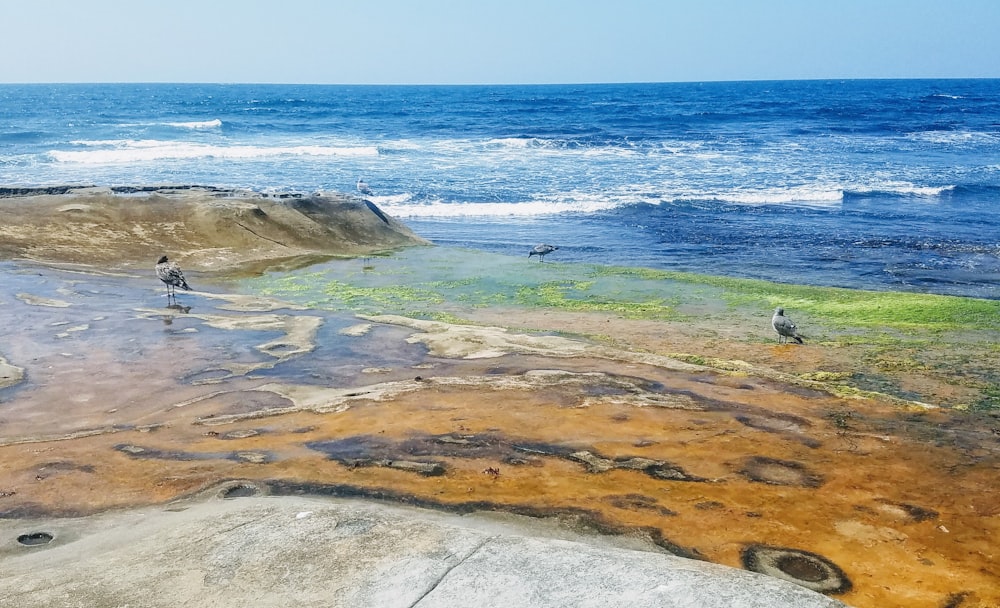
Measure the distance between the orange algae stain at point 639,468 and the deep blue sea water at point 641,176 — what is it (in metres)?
12.2

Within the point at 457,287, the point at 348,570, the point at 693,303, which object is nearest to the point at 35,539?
the point at 348,570

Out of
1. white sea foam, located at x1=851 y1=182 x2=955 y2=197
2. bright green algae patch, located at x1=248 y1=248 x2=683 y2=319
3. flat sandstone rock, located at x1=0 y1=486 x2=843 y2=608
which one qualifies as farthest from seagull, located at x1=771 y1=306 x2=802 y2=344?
white sea foam, located at x1=851 y1=182 x2=955 y2=197

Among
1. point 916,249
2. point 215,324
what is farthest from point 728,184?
point 215,324

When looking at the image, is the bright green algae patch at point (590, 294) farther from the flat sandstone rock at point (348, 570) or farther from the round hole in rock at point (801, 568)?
the round hole in rock at point (801, 568)

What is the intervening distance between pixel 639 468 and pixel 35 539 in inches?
162

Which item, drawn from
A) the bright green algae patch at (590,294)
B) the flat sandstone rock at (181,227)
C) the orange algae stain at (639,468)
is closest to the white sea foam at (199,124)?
the flat sandstone rock at (181,227)

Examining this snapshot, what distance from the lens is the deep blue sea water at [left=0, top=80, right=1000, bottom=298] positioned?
71.9 ft

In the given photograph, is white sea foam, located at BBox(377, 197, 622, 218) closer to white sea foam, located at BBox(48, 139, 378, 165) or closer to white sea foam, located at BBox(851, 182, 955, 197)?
white sea foam, located at BBox(851, 182, 955, 197)

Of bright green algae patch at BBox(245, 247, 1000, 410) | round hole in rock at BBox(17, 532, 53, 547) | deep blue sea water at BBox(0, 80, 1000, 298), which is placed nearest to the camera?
round hole in rock at BBox(17, 532, 53, 547)

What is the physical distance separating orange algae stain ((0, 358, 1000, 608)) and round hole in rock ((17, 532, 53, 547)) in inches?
18.0

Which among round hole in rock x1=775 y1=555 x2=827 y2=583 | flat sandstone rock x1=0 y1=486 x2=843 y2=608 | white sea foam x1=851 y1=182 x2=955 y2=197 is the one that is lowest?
round hole in rock x1=775 y1=555 x2=827 y2=583

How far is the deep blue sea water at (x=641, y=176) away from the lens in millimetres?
21922

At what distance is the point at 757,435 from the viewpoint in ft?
23.7

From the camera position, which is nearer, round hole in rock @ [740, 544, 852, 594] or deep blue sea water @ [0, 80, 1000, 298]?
round hole in rock @ [740, 544, 852, 594]
